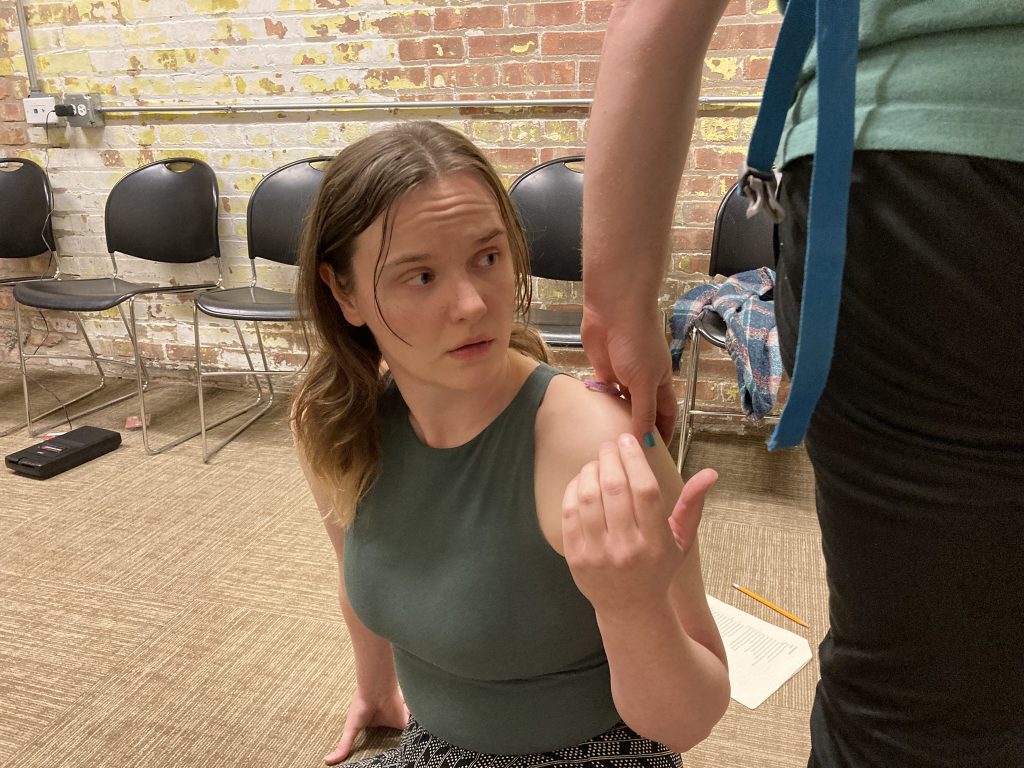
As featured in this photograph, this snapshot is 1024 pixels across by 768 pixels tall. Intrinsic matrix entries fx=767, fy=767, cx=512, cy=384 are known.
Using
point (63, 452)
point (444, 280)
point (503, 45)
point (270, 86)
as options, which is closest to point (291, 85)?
point (270, 86)

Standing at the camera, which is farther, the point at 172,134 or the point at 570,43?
the point at 172,134

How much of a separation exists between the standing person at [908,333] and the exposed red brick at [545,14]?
2181 mm

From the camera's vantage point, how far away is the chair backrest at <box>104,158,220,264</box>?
9.88 ft

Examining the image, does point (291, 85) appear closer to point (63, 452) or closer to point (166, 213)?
point (166, 213)

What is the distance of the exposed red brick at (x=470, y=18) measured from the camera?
270 centimetres

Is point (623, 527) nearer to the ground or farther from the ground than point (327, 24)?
nearer to the ground

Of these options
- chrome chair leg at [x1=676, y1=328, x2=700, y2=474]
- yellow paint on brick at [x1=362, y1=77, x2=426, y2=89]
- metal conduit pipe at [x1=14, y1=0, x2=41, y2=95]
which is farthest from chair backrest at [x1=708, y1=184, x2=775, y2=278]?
metal conduit pipe at [x1=14, y1=0, x2=41, y2=95]

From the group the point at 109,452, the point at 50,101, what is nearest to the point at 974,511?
the point at 109,452

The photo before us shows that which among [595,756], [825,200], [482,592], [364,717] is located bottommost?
[364,717]

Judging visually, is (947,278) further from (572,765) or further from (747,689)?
(747,689)

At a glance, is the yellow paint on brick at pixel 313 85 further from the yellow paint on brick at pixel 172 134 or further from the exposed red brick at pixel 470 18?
the yellow paint on brick at pixel 172 134

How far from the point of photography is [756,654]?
1.71 meters

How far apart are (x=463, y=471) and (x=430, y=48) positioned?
2.31 meters

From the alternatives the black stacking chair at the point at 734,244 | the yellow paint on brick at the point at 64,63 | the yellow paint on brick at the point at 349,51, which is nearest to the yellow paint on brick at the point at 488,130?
the yellow paint on brick at the point at 349,51
